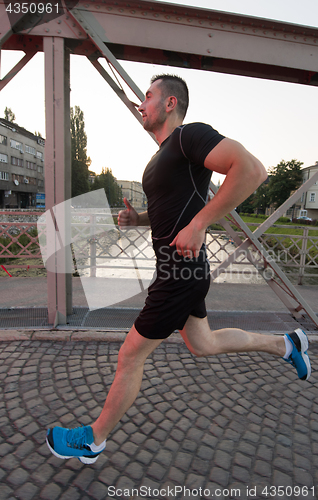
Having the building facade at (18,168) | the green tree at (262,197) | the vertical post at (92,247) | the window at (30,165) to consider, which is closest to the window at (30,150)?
the building facade at (18,168)

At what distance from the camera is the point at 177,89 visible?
181 centimetres

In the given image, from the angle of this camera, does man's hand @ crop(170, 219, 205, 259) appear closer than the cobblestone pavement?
Yes

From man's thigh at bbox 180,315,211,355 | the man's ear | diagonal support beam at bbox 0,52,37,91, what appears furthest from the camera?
diagonal support beam at bbox 0,52,37,91

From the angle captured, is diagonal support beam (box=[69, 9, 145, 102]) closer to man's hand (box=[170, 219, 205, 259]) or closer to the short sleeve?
the short sleeve

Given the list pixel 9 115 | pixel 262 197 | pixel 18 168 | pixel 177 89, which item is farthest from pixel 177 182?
pixel 18 168

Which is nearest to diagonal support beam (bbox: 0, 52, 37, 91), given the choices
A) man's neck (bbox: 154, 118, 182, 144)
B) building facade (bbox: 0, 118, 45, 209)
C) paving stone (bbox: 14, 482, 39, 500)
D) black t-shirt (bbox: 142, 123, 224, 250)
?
man's neck (bbox: 154, 118, 182, 144)

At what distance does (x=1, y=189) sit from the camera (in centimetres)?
6100

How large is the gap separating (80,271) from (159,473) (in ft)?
19.0

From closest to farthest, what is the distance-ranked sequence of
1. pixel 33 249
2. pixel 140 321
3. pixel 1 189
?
pixel 140 321
pixel 33 249
pixel 1 189

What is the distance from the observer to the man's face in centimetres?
180

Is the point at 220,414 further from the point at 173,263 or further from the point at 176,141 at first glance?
the point at 176,141

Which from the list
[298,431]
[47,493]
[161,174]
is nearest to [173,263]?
[161,174]

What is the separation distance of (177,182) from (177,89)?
0.65 m

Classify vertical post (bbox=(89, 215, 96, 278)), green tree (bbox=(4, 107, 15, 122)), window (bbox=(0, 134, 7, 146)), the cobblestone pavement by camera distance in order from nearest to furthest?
1. the cobblestone pavement
2. vertical post (bbox=(89, 215, 96, 278))
3. window (bbox=(0, 134, 7, 146))
4. green tree (bbox=(4, 107, 15, 122))
